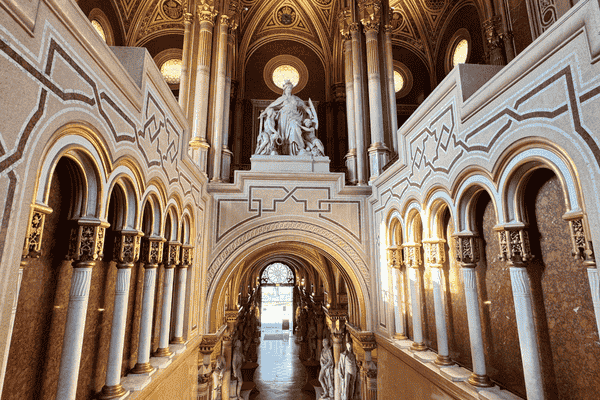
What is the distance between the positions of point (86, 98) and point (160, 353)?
3.67 metres

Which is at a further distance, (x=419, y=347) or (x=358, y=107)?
(x=358, y=107)

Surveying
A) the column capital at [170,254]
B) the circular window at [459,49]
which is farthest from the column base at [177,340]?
the circular window at [459,49]

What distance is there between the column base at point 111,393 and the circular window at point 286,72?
11944mm

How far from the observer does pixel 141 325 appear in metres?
4.43

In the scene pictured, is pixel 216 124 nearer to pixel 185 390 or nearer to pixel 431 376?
pixel 185 390

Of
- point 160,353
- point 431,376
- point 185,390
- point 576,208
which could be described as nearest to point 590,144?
point 576,208

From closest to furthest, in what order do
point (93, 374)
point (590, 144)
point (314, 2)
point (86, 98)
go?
1. point (590, 144)
2. point (86, 98)
3. point (93, 374)
4. point (314, 2)

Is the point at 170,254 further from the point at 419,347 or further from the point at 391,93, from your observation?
the point at 391,93

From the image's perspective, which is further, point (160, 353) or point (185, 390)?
point (185, 390)

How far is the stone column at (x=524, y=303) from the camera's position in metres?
3.16

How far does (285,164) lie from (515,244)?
16.7ft

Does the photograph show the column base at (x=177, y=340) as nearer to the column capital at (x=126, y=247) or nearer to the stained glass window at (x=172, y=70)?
the column capital at (x=126, y=247)

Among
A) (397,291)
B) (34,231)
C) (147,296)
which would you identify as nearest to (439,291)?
(397,291)

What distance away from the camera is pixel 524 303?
3293 mm
